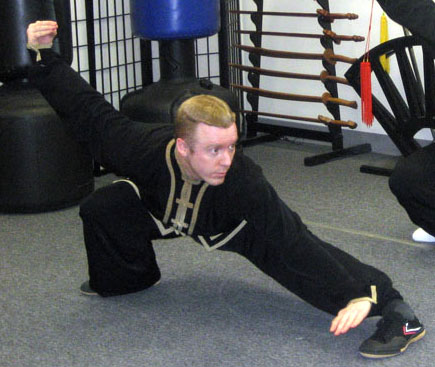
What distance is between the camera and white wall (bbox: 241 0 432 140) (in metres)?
4.46

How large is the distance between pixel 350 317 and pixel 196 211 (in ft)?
1.94

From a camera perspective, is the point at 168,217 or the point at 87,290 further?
the point at 87,290

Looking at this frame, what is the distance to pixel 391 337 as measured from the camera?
2.37m

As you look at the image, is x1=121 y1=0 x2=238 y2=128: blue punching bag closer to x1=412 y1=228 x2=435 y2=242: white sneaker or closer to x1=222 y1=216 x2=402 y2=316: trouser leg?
x1=412 y1=228 x2=435 y2=242: white sneaker

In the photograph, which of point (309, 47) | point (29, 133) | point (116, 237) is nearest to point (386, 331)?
point (116, 237)

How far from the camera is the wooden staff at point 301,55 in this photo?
14.4 feet

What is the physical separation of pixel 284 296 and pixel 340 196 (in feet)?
3.90

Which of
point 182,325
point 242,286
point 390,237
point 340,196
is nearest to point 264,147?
point 340,196

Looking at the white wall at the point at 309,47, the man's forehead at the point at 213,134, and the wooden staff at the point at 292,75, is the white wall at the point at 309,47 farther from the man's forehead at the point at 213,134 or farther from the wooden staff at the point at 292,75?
the man's forehead at the point at 213,134

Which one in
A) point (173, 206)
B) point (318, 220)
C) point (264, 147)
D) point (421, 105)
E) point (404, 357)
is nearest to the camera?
point (404, 357)

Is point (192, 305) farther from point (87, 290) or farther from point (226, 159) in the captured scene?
point (226, 159)

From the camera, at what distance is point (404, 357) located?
2348 mm

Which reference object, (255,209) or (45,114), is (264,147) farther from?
(255,209)

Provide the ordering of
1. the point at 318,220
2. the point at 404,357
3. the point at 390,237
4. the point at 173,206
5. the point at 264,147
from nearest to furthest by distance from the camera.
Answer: the point at 404,357 < the point at 173,206 < the point at 390,237 < the point at 318,220 < the point at 264,147
